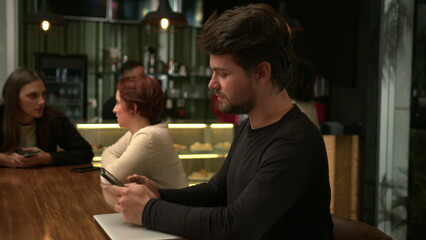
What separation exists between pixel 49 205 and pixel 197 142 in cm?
275

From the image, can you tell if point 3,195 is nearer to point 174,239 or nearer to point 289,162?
point 174,239

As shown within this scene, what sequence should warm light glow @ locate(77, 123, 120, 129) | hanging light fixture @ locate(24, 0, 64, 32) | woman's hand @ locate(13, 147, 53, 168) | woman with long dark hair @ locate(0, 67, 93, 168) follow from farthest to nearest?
1. hanging light fixture @ locate(24, 0, 64, 32)
2. warm light glow @ locate(77, 123, 120, 129)
3. woman with long dark hair @ locate(0, 67, 93, 168)
4. woman's hand @ locate(13, 147, 53, 168)

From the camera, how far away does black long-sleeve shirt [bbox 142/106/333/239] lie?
1314 millimetres

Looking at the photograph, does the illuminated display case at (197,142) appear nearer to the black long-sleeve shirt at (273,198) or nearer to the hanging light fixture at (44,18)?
the hanging light fixture at (44,18)

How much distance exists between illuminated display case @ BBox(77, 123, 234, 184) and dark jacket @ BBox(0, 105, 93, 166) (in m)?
0.92

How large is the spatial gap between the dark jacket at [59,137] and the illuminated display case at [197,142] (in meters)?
0.92

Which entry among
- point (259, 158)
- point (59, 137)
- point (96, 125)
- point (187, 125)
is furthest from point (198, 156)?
point (259, 158)

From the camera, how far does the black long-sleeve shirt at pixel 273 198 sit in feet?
4.31

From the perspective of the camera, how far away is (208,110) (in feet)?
26.2

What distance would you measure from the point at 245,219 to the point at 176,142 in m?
3.27

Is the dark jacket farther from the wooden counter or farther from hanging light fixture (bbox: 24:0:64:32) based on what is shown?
hanging light fixture (bbox: 24:0:64:32)

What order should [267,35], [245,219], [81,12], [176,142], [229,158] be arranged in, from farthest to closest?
[81,12] → [176,142] → [229,158] → [267,35] → [245,219]

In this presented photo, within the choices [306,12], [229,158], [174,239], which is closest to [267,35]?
[229,158]

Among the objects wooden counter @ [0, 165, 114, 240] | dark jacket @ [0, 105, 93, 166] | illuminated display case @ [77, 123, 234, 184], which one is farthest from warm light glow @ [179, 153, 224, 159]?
wooden counter @ [0, 165, 114, 240]
